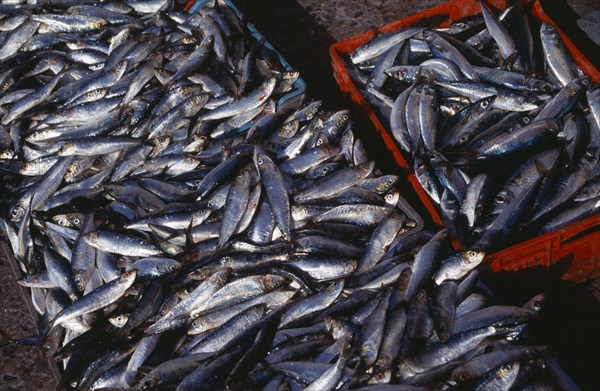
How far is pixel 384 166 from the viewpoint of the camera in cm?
514

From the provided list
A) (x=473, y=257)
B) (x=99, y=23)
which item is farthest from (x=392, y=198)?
(x=99, y=23)

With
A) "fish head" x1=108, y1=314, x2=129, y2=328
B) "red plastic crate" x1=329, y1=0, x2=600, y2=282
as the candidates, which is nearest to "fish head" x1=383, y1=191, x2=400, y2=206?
"red plastic crate" x1=329, y1=0, x2=600, y2=282

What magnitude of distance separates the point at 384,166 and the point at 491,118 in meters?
0.88

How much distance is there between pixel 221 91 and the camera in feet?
16.8

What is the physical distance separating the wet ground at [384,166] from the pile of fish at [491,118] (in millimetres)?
355

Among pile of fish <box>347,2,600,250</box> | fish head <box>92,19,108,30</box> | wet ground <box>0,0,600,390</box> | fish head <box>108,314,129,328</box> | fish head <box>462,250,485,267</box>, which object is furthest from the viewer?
fish head <box>92,19,108,30</box>

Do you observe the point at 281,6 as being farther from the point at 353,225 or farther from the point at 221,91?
the point at 353,225

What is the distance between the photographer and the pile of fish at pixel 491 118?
4.20 metres

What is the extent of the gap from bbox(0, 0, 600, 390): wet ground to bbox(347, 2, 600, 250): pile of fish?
0.36 meters

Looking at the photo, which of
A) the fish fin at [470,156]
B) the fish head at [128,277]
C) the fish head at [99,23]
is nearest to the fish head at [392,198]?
the fish fin at [470,156]

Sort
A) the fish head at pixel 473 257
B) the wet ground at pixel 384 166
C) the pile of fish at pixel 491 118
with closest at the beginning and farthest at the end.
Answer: the fish head at pixel 473 257
the pile of fish at pixel 491 118
the wet ground at pixel 384 166

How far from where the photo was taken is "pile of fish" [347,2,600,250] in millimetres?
4199

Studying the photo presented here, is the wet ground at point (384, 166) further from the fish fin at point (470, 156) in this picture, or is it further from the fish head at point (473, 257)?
the fish fin at point (470, 156)

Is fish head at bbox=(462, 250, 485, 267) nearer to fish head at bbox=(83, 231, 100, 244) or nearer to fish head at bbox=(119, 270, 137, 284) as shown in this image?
fish head at bbox=(119, 270, 137, 284)
